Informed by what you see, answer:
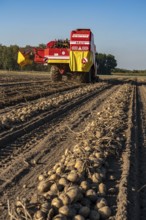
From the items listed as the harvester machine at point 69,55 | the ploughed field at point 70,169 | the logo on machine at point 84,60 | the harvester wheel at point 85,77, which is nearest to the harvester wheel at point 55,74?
the harvester machine at point 69,55

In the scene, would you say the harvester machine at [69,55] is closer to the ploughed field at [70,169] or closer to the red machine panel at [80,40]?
the red machine panel at [80,40]

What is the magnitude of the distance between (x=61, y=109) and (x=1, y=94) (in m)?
3.17

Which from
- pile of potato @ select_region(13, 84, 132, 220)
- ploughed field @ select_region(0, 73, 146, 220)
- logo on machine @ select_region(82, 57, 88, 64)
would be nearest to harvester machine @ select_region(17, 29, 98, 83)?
logo on machine @ select_region(82, 57, 88, 64)

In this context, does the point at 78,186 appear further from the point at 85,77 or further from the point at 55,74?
the point at 55,74

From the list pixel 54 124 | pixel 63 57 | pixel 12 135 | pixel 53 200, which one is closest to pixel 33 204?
pixel 53 200

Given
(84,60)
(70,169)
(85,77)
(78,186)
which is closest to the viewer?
(78,186)

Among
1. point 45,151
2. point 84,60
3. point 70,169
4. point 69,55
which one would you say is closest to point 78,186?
point 70,169

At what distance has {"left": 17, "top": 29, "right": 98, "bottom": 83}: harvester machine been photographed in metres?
21.2

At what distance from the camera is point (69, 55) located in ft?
71.2

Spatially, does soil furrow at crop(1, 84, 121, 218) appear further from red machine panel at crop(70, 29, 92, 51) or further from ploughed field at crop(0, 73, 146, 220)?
red machine panel at crop(70, 29, 92, 51)

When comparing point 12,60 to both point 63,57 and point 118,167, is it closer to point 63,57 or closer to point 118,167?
point 63,57

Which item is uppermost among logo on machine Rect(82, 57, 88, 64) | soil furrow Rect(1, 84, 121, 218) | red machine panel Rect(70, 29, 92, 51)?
red machine panel Rect(70, 29, 92, 51)

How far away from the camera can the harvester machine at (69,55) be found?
2123 centimetres

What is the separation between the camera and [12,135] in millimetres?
7578
